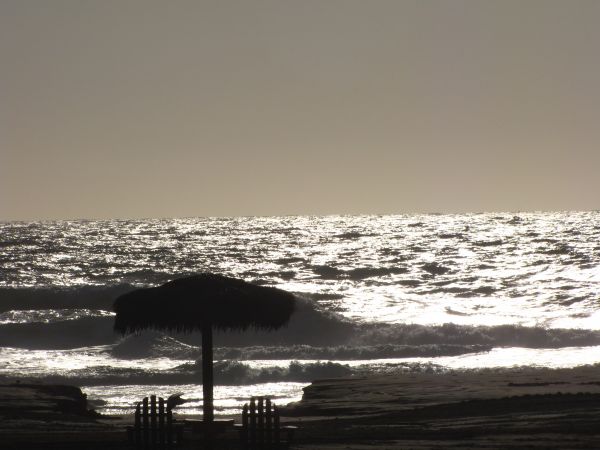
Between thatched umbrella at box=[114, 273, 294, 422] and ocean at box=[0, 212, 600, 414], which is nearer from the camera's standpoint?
thatched umbrella at box=[114, 273, 294, 422]

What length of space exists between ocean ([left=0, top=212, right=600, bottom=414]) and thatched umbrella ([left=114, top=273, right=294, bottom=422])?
31.1 ft

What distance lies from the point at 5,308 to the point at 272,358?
84.2 feet

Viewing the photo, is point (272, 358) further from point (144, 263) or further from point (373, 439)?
point (144, 263)

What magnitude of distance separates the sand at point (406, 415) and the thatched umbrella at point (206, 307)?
69.4 inches

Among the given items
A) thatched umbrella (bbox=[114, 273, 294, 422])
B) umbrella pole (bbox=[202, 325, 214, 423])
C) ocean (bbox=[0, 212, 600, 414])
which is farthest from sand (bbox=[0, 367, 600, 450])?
ocean (bbox=[0, 212, 600, 414])

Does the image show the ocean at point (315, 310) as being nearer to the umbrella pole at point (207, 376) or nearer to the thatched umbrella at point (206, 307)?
the umbrella pole at point (207, 376)

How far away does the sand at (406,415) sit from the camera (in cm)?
1628

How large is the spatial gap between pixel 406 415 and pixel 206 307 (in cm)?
530

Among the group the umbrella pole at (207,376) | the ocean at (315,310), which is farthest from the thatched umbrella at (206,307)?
the ocean at (315,310)

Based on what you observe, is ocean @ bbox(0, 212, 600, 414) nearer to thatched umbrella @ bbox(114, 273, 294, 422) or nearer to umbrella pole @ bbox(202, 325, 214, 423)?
umbrella pole @ bbox(202, 325, 214, 423)

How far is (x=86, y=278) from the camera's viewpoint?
73688 mm

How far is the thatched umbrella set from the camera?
16219 mm

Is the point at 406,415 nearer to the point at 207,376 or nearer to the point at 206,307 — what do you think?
the point at 207,376

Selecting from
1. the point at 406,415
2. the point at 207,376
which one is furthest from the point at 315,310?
the point at 207,376
